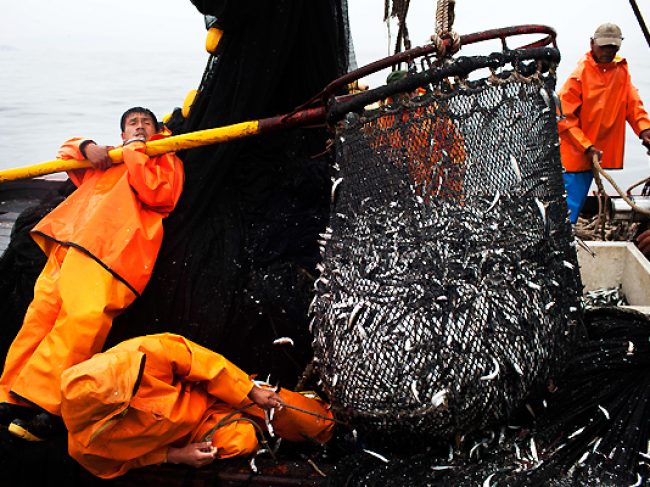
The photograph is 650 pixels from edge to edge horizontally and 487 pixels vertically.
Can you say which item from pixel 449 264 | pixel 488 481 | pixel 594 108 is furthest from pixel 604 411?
pixel 594 108

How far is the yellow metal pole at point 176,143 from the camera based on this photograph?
2.68 meters

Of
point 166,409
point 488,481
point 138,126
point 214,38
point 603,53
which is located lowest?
point 488,481

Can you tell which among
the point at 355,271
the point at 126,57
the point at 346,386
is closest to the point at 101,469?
the point at 346,386

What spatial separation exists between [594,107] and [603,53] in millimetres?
409

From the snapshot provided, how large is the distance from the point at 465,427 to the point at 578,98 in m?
4.04

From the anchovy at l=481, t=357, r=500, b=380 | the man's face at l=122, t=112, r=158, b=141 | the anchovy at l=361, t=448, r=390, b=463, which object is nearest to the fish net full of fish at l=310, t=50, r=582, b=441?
the anchovy at l=481, t=357, r=500, b=380

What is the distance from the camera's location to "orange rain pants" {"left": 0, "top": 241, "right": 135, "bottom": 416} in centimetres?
254

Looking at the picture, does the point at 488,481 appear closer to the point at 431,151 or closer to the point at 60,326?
Result: the point at 431,151

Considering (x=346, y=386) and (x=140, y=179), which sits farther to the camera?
(x=140, y=179)

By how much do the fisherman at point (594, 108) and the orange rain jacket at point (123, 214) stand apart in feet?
11.3

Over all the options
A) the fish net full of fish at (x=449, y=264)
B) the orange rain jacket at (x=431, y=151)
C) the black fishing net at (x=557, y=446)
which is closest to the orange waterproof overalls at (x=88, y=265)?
the fish net full of fish at (x=449, y=264)

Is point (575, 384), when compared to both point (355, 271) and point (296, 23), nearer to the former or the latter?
point (355, 271)

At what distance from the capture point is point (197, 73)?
17.0 meters

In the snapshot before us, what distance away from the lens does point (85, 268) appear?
264 centimetres
